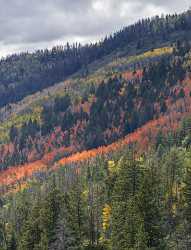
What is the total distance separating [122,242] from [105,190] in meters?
42.3

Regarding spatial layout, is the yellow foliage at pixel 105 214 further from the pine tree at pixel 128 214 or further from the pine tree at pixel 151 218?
the pine tree at pixel 151 218

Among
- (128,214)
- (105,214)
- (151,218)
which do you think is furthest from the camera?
(105,214)

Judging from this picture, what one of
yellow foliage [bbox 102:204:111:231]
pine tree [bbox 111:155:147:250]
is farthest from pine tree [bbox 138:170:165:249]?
yellow foliage [bbox 102:204:111:231]

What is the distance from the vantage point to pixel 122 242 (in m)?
70.1

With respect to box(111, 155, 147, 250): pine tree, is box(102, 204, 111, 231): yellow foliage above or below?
below

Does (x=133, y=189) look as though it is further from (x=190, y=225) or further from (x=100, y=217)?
(x=100, y=217)

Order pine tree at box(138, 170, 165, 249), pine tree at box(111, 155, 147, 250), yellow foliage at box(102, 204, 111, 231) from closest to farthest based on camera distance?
pine tree at box(138, 170, 165, 249)
pine tree at box(111, 155, 147, 250)
yellow foliage at box(102, 204, 111, 231)

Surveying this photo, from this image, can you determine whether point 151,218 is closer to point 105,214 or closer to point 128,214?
point 128,214

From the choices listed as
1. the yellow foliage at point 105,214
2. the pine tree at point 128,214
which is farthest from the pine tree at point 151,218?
the yellow foliage at point 105,214

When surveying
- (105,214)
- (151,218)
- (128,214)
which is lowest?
(105,214)

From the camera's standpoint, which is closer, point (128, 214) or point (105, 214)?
point (128, 214)

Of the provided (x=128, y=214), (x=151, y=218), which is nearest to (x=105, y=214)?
(x=128, y=214)

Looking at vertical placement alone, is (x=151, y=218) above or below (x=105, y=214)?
above

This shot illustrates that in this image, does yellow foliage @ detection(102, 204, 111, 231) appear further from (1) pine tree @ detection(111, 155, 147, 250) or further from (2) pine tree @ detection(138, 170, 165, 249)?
(2) pine tree @ detection(138, 170, 165, 249)
